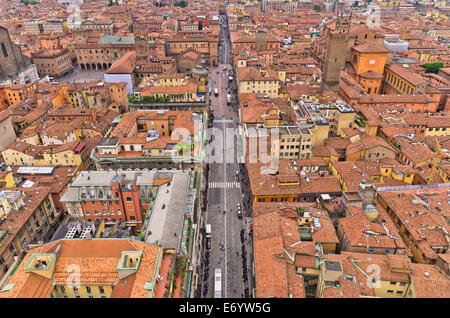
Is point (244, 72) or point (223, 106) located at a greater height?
point (244, 72)

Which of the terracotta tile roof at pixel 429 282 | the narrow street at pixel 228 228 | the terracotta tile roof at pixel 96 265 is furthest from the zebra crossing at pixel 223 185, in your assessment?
the terracotta tile roof at pixel 429 282

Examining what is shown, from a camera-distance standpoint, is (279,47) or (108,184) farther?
(279,47)

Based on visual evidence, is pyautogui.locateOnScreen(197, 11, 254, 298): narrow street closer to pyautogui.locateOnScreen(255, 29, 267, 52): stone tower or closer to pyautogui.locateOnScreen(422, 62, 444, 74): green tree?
pyautogui.locateOnScreen(255, 29, 267, 52): stone tower

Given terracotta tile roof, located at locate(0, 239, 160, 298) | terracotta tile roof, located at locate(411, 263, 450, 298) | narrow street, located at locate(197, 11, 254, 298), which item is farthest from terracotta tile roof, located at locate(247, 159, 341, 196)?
terracotta tile roof, located at locate(0, 239, 160, 298)

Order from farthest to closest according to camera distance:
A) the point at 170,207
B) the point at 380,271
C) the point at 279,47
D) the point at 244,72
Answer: the point at 279,47, the point at 244,72, the point at 170,207, the point at 380,271

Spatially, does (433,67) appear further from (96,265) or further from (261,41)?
(96,265)

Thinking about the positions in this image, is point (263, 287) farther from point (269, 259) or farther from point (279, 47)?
point (279, 47)

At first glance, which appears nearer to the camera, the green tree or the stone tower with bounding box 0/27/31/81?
the stone tower with bounding box 0/27/31/81
